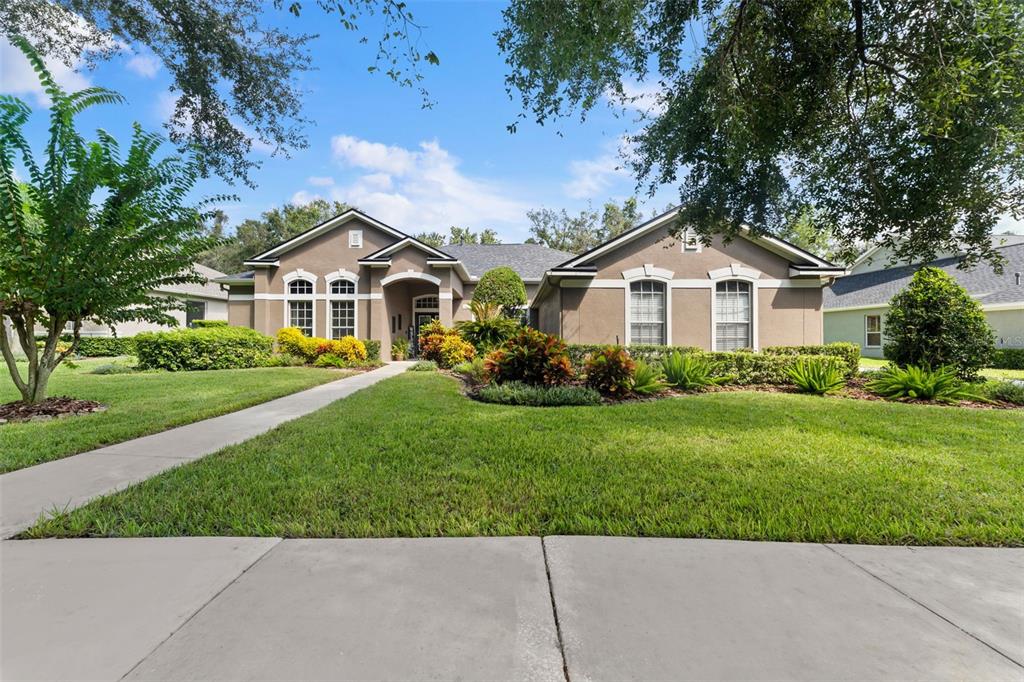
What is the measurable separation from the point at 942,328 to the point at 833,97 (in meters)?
7.53

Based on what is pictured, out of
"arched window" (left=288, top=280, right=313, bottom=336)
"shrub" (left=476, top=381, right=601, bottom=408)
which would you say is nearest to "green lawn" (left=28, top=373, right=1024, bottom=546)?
"shrub" (left=476, top=381, right=601, bottom=408)

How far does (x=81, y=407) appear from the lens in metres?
6.90

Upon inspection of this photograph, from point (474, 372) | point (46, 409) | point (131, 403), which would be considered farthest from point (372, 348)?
point (46, 409)

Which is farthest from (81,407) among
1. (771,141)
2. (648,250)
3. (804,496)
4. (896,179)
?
(648,250)

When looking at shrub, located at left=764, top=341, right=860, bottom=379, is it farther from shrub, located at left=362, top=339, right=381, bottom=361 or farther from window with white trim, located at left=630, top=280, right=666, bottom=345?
shrub, located at left=362, top=339, right=381, bottom=361

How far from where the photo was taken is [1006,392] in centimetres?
838

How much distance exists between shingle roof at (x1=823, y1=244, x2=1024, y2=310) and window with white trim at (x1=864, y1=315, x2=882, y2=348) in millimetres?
968

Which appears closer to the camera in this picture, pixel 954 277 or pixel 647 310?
pixel 647 310

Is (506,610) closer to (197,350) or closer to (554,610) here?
(554,610)

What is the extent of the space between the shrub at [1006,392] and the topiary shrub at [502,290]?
1199 cm

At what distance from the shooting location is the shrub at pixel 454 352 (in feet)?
45.9

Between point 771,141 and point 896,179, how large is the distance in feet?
5.54

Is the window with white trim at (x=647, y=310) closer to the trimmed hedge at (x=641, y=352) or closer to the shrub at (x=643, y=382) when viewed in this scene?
the trimmed hedge at (x=641, y=352)

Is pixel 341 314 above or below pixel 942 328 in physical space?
above
